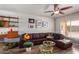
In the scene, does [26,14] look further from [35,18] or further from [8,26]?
[8,26]

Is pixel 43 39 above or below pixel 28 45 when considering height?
above

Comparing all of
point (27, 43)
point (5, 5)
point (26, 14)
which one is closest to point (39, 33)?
point (27, 43)

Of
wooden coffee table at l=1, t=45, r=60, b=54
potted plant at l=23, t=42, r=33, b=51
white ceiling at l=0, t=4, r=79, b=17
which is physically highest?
white ceiling at l=0, t=4, r=79, b=17

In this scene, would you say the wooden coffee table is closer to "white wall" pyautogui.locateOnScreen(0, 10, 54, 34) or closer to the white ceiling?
"white wall" pyautogui.locateOnScreen(0, 10, 54, 34)

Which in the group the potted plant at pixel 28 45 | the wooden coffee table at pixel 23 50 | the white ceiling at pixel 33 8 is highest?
the white ceiling at pixel 33 8

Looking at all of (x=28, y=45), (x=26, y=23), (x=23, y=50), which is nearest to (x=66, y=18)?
(x=26, y=23)

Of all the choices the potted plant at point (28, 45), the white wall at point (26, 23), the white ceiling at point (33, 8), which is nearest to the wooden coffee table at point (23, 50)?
the potted plant at point (28, 45)

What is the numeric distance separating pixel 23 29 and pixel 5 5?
0.58 meters

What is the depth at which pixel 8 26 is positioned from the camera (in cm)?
195

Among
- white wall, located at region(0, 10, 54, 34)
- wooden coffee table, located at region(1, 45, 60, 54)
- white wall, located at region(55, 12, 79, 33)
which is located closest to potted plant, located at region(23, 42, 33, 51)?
wooden coffee table, located at region(1, 45, 60, 54)

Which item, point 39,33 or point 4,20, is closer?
point 4,20

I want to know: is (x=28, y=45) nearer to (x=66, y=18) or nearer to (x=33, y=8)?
(x=33, y=8)

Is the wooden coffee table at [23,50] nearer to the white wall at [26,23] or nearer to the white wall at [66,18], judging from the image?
the white wall at [26,23]

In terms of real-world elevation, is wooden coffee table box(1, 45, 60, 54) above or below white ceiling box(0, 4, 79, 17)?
below
